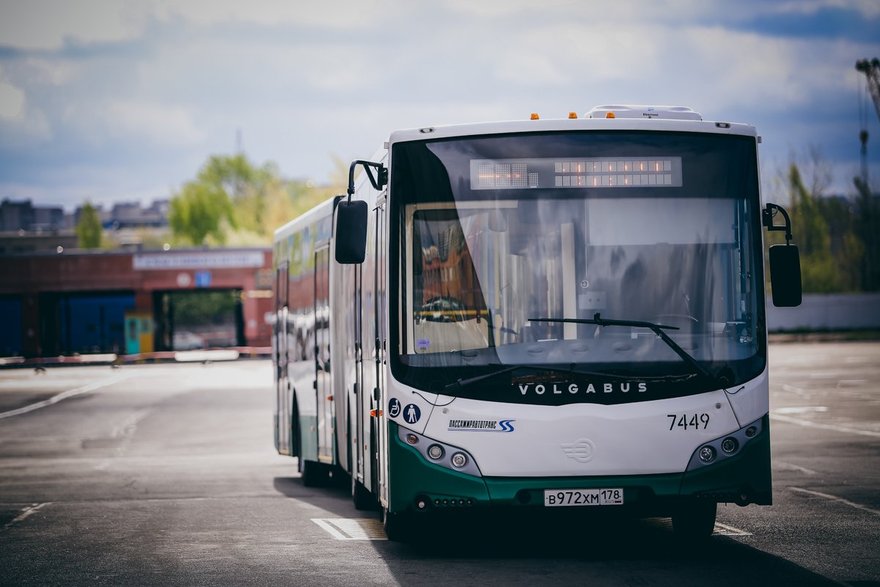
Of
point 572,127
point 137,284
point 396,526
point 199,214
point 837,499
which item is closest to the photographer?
point 572,127

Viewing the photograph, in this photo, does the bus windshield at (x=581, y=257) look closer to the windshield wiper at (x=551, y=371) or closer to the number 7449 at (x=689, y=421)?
the windshield wiper at (x=551, y=371)

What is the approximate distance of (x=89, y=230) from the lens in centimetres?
14762

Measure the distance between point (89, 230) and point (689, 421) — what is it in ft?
470

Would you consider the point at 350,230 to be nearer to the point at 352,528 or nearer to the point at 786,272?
the point at 786,272

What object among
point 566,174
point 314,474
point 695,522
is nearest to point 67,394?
point 314,474

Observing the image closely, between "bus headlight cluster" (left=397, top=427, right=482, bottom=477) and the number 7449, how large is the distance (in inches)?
52.8

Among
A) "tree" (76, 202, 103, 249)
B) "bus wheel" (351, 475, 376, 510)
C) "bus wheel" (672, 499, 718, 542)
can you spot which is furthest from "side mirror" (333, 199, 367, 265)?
"tree" (76, 202, 103, 249)

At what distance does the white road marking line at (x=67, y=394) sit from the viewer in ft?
117

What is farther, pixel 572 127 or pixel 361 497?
pixel 361 497

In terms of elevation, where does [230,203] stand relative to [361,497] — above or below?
above

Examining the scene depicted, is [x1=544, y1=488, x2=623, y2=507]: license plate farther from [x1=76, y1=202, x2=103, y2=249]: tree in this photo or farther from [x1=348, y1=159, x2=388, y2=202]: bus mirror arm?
[x1=76, y1=202, x2=103, y2=249]: tree

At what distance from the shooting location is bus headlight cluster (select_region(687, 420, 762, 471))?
9.63 metres

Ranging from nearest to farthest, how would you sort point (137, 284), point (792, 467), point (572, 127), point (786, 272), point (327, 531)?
point (786, 272)
point (572, 127)
point (327, 531)
point (792, 467)
point (137, 284)

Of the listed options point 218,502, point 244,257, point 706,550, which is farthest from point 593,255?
point 244,257
